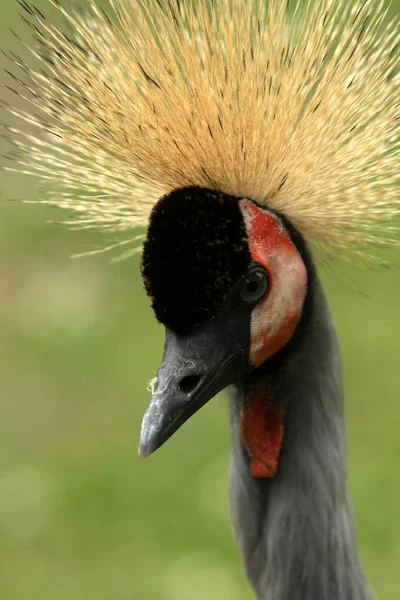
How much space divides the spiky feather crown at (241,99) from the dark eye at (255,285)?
4.9 inches

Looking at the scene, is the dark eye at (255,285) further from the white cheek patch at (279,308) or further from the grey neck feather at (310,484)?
the grey neck feather at (310,484)

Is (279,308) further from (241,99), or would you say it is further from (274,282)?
(241,99)

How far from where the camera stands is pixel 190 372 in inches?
55.9

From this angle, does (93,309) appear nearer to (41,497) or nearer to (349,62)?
(41,497)

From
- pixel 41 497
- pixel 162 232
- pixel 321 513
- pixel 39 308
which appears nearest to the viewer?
pixel 162 232

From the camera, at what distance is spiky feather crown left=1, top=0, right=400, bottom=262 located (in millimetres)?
1442

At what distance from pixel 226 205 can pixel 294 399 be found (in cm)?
36

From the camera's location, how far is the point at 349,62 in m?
1.46

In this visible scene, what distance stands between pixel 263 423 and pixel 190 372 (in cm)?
22

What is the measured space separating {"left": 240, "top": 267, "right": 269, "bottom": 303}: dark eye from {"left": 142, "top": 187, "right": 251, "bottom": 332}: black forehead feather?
3cm

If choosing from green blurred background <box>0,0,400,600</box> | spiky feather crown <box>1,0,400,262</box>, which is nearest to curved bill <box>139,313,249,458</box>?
spiky feather crown <box>1,0,400,262</box>

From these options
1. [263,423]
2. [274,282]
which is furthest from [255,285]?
[263,423]

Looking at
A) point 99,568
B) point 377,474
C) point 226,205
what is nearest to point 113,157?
point 226,205

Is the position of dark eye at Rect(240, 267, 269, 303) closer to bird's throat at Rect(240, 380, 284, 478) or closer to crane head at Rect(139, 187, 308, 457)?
crane head at Rect(139, 187, 308, 457)
